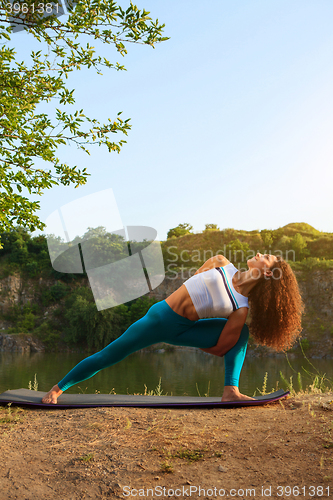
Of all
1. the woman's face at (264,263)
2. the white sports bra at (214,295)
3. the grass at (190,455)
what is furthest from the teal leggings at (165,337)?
the grass at (190,455)

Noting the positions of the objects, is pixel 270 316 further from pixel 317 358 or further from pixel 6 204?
pixel 317 358

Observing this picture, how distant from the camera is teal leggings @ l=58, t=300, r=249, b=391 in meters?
3.25

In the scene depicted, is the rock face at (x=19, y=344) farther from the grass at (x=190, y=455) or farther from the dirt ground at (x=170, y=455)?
the grass at (x=190, y=455)

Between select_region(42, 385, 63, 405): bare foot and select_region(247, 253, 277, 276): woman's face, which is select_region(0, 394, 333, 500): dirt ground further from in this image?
select_region(247, 253, 277, 276): woman's face

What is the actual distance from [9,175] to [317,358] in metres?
47.6

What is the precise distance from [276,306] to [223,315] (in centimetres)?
48

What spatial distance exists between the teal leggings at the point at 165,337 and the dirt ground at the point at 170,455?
437 millimetres

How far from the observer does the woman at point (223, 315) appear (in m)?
3.20

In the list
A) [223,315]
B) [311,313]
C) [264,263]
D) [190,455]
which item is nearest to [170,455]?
[190,455]

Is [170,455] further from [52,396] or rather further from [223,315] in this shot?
[52,396]

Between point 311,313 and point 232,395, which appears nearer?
point 232,395

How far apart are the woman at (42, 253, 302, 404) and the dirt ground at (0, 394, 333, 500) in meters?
0.46

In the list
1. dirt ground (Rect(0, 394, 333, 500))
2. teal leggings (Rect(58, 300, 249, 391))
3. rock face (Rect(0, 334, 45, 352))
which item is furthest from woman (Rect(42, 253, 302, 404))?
rock face (Rect(0, 334, 45, 352))

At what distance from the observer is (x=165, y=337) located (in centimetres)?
331
